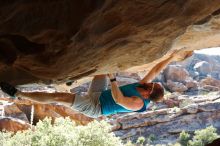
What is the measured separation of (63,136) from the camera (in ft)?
66.4

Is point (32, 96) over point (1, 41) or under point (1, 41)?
under

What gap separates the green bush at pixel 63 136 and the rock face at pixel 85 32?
14.5 metres

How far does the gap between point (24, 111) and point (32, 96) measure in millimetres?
22258

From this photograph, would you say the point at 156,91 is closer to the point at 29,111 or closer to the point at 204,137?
the point at 29,111

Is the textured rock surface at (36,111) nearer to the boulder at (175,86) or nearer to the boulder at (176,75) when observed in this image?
the boulder at (175,86)

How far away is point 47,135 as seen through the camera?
20781 mm

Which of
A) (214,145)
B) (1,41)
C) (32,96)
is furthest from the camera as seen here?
(32,96)

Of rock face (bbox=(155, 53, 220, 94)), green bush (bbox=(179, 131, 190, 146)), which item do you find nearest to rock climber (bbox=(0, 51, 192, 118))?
green bush (bbox=(179, 131, 190, 146))

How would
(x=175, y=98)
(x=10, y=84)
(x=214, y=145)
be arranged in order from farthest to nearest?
(x=175, y=98), (x=10, y=84), (x=214, y=145)

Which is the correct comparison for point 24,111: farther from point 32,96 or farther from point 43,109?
point 32,96

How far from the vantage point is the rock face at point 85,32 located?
4.15 m

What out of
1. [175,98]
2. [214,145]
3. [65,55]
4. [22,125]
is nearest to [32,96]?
[65,55]

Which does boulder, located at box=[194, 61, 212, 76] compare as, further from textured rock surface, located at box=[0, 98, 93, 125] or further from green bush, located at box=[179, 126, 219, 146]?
textured rock surface, located at box=[0, 98, 93, 125]

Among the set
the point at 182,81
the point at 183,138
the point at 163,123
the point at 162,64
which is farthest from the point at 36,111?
the point at 182,81
